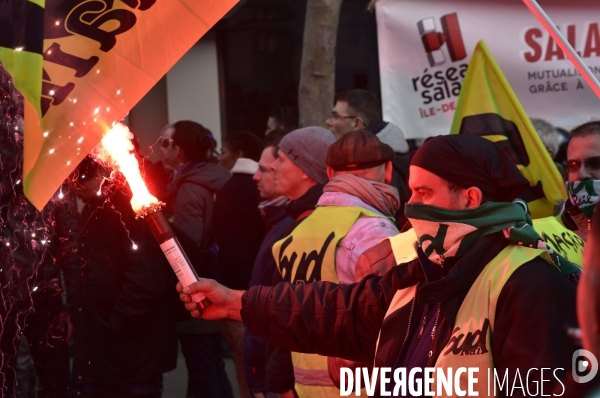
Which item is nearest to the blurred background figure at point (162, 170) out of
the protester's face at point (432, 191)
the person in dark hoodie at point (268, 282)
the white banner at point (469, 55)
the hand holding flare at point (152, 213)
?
the person in dark hoodie at point (268, 282)

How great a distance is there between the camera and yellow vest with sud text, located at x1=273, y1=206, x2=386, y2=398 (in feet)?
13.3

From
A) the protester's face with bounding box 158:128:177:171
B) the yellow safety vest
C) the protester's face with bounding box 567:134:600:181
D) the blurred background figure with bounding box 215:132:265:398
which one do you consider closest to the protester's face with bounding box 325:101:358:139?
the blurred background figure with bounding box 215:132:265:398

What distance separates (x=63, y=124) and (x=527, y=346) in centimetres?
184

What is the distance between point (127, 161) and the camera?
10.3 ft

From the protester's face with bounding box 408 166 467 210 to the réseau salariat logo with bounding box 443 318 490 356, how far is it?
0.40 m

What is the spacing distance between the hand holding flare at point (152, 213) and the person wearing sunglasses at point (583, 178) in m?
1.86

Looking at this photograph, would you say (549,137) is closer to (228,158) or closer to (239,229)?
(239,229)

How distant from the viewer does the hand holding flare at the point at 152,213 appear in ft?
9.66

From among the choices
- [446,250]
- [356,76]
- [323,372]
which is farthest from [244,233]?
[356,76]

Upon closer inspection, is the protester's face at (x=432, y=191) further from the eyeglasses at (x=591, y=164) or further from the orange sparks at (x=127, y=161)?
the eyeglasses at (x=591, y=164)

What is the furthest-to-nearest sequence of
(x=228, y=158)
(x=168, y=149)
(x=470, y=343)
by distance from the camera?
(x=228, y=158)
(x=168, y=149)
(x=470, y=343)

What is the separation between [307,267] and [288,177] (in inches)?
33.2

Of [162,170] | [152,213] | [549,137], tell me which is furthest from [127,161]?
[162,170]

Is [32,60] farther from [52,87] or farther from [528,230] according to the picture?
[528,230]
